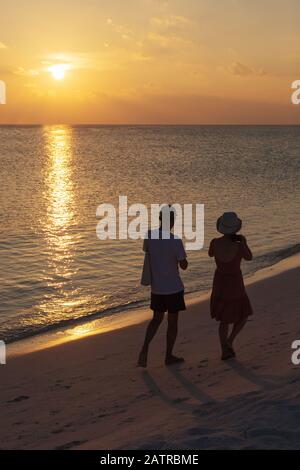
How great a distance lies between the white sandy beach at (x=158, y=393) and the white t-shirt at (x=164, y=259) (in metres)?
1.06

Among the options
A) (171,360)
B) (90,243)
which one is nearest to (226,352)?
(171,360)

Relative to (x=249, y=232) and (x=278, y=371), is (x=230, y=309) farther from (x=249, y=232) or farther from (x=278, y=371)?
(x=249, y=232)

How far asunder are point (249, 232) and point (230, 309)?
578 inches

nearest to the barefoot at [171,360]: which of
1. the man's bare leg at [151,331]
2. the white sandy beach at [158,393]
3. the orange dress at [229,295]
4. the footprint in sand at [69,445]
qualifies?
the white sandy beach at [158,393]

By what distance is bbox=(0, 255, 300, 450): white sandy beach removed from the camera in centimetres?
515

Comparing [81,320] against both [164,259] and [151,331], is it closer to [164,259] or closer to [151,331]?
[151,331]

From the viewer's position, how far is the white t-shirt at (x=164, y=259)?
709 cm

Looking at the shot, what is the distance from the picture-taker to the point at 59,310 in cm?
1237

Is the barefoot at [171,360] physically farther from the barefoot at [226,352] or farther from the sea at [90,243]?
the sea at [90,243]

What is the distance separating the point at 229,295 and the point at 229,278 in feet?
→ 0.69
